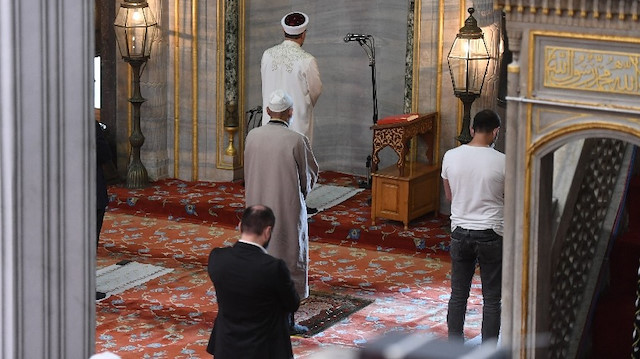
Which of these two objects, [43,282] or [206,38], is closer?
[43,282]

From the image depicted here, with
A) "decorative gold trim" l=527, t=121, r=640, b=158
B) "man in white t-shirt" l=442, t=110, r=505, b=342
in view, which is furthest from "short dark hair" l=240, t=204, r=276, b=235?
"man in white t-shirt" l=442, t=110, r=505, b=342

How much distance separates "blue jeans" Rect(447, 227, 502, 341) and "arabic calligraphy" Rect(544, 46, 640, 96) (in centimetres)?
178

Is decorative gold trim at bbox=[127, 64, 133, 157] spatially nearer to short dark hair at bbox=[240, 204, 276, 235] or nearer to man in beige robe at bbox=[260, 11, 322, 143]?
man in beige robe at bbox=[260, 11, 322, 143]

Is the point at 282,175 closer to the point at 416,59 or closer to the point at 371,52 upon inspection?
the point at 416,59

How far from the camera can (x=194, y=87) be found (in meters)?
12.1

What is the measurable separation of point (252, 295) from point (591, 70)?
5.60ft

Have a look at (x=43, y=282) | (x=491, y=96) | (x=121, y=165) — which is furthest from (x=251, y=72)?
(x=43, y=282)

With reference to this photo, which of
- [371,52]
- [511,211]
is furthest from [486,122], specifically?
[371,52]

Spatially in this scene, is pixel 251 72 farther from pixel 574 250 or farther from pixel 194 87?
pixel 574 250

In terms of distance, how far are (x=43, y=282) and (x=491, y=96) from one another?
22.6 ft

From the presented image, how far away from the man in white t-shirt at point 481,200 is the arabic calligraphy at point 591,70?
153 cm

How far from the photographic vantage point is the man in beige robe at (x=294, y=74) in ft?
33.4

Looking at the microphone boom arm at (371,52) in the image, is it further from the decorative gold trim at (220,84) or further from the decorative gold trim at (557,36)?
the decorative gold trim at (557,36)

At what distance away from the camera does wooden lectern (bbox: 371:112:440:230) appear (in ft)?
33.8
